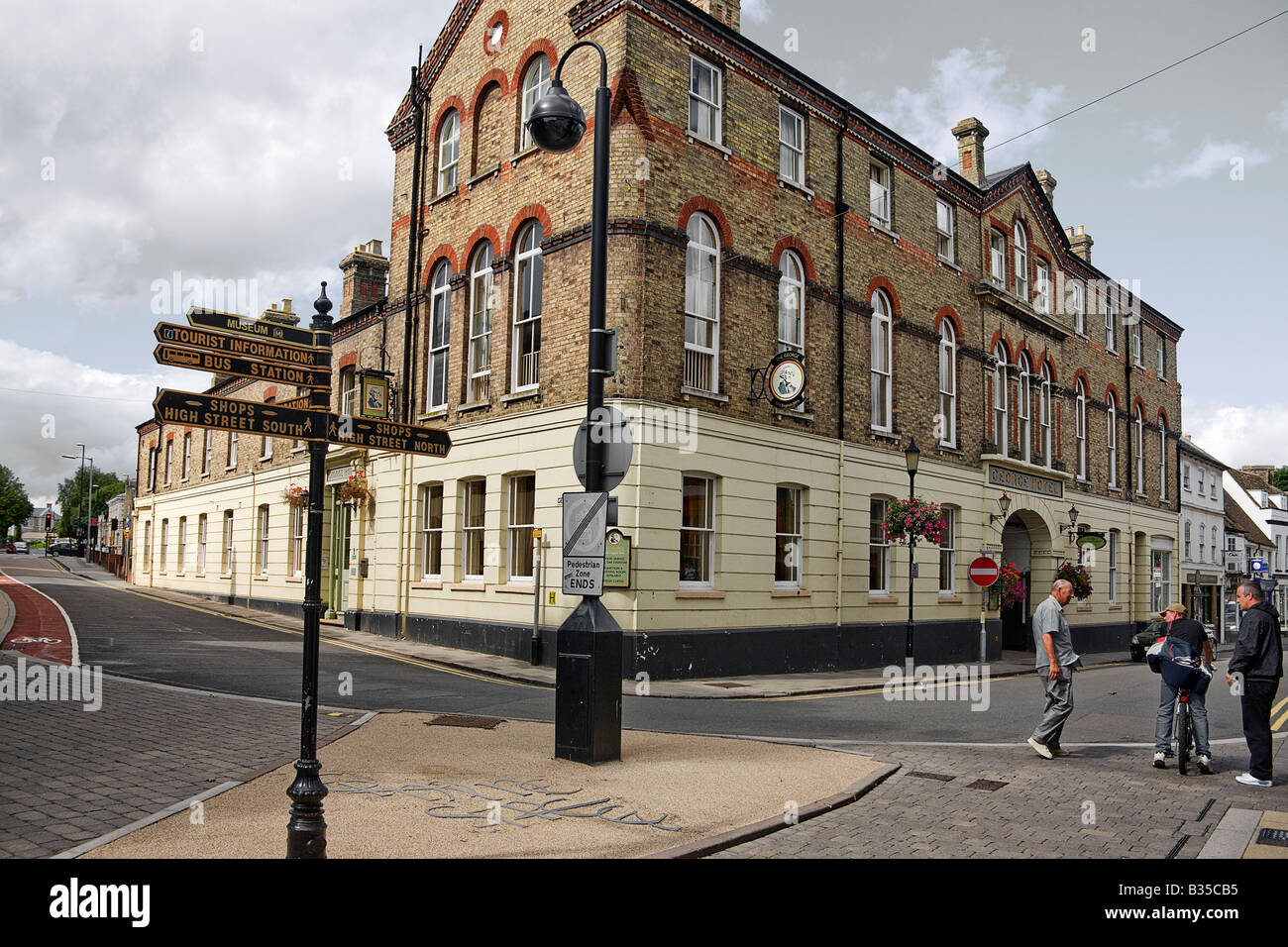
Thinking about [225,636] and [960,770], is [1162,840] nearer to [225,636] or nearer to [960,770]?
[960,770]

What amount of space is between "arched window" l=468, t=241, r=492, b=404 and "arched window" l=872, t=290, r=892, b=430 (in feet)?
29.5

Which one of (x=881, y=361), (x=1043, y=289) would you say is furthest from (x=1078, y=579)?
(x=881, y=361)

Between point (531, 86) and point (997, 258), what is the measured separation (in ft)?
49.9

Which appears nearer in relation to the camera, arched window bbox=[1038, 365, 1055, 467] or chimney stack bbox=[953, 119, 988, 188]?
chimney stack bbox=[953, 119, 988, 188]

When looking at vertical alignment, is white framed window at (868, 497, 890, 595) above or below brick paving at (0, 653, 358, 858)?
above

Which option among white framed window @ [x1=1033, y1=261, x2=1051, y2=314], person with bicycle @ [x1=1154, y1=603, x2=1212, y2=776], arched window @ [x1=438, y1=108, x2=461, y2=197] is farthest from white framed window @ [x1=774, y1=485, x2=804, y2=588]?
white framed window @ [x1=1033, y1=261, x2=1051, y2=314]

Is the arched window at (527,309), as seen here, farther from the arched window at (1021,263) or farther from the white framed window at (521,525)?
the arched window at (1021,263)

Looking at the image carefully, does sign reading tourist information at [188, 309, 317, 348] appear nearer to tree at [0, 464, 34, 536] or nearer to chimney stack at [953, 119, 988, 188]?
chimney stack at [953, 119, 988, 188]

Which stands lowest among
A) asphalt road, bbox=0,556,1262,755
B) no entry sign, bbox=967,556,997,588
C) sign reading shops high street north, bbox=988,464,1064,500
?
asphalt road, bbox=0,556,1262,755

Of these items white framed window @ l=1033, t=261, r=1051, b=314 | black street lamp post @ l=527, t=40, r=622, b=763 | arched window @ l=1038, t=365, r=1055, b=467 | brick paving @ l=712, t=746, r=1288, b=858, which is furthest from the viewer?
white framed window @ l=1033, t=261, r=1051, b=314

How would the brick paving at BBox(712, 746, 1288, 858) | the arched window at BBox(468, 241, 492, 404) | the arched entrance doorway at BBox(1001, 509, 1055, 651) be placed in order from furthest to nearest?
the arched entrance doorway at BBox(1001, 509, 1055, 651) → the arched window at BBox(468, 241, 492, 404) → the brick paving at BBox(712, 746, 1288, 858)

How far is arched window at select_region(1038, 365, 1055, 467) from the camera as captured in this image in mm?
29625

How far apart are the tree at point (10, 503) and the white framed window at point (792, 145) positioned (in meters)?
115
